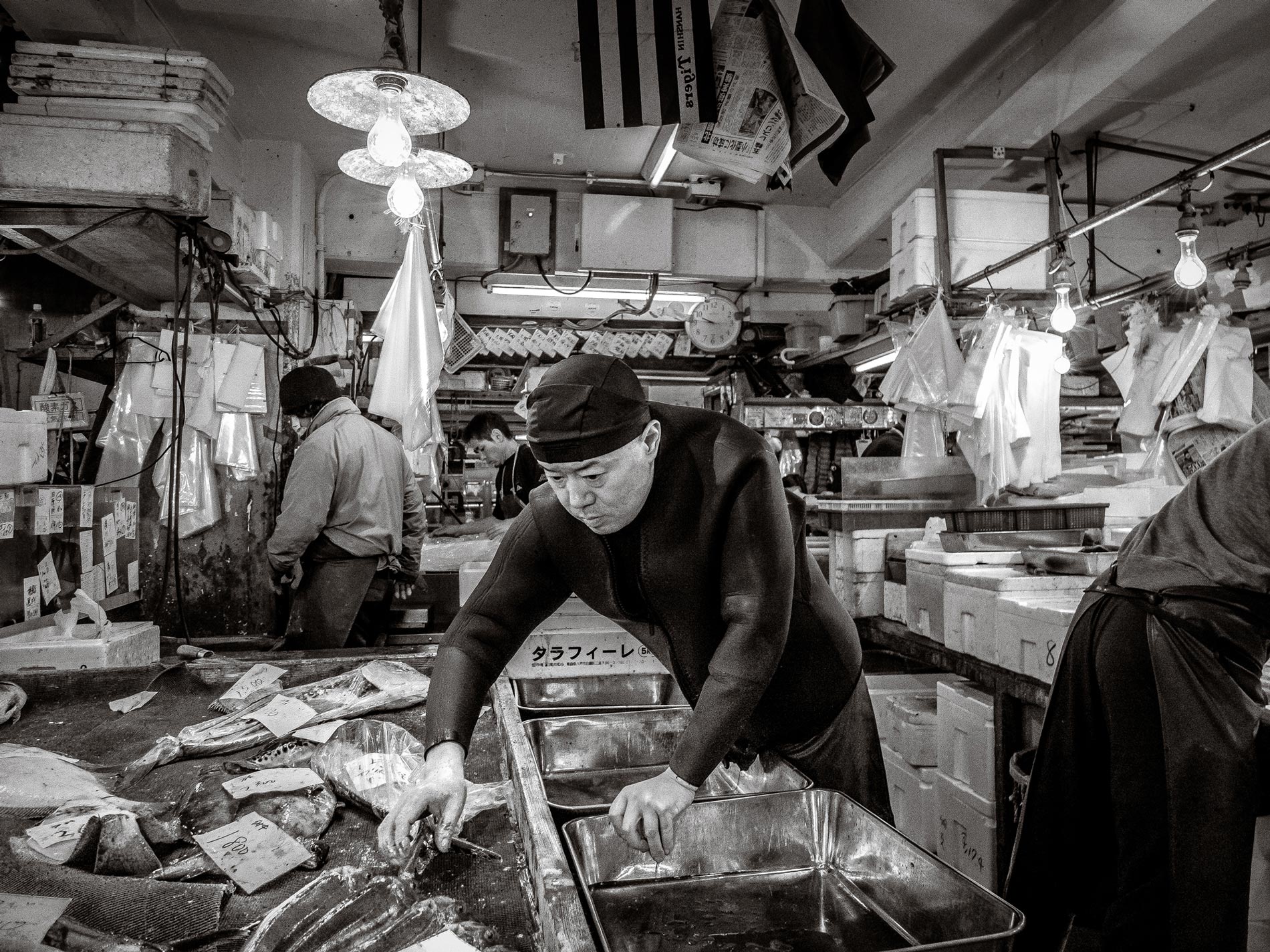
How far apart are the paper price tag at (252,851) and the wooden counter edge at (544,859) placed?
43cm

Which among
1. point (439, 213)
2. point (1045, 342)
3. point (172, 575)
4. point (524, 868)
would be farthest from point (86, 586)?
point (1045, 342)

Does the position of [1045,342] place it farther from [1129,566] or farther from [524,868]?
[524,868]

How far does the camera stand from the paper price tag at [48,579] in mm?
3422

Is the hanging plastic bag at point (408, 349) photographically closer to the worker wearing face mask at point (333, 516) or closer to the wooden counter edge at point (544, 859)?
the worker wearing face mask at point (333, 516)

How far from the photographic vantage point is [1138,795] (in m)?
2.14

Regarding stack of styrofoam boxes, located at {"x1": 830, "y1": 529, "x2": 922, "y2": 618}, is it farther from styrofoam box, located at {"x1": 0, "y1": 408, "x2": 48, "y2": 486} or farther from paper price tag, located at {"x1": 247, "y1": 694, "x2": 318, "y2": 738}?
styrofoam box, located at {"x1": 0, "y1": 408, "x2": 48, "y2": 486}

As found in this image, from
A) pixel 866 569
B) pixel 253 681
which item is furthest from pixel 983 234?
pixel 253 681

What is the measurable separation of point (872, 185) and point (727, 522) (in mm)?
6319

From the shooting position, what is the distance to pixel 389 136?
3.20m

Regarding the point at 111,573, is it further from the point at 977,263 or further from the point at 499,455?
the point at 977,263

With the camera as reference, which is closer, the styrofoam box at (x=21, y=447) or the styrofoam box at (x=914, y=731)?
the styrofoam box at (x=21, y=447)

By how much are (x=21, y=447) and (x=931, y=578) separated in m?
3.86

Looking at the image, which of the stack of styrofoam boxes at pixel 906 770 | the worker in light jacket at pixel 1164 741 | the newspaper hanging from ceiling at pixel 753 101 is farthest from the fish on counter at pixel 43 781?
the newspaper hanging from ceiling at pixel 753 101

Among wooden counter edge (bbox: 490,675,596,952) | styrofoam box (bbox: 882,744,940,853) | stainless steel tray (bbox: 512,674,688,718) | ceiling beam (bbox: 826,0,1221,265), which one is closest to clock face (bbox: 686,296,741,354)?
ceiling beam (bbox: 826,0,1221,265)
